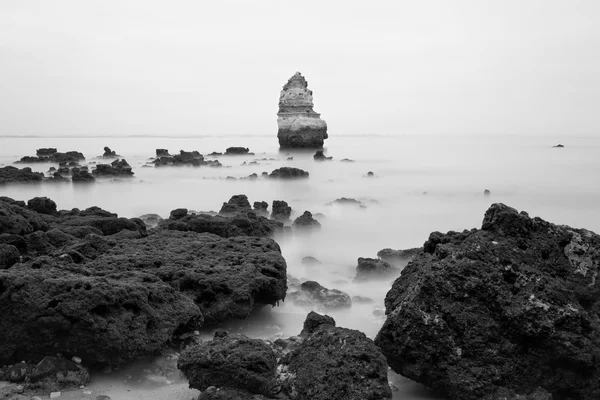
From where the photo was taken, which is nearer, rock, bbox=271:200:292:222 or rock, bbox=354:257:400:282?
rock, bbox=354:257:400:282

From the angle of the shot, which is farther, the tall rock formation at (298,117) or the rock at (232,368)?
the tall rock formation at (298,117)

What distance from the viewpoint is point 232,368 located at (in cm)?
321

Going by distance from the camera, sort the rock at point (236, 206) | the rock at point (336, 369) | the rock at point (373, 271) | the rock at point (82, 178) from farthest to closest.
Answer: the rock at point (82, 178) → the rock at point (236, 206) → the rock at point (373, 271) → the rock at point (336, 369)

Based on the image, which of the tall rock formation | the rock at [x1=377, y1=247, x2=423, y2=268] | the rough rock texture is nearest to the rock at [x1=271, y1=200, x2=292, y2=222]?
the rock at [x1=377, y1=247, x2=423, y2=268]

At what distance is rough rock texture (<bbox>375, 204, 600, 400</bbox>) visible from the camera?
321 centimetres

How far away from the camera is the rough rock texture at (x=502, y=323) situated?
3.21 meters

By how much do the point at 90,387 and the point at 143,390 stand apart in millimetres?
341

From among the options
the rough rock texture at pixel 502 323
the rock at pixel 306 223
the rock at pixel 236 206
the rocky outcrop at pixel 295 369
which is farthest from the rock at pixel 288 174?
the rocky outcrop at pixel 295 369

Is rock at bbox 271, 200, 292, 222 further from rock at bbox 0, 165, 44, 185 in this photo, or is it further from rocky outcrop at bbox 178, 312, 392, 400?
rock at bbox 0, 165, 44, 185

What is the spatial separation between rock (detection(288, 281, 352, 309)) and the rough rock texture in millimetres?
1678

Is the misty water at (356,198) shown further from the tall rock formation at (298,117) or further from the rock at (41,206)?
the tall rock formation at (298,117)

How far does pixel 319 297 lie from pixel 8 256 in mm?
3058

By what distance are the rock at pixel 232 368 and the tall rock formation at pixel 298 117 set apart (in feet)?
93.9

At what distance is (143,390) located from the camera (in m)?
3.36
